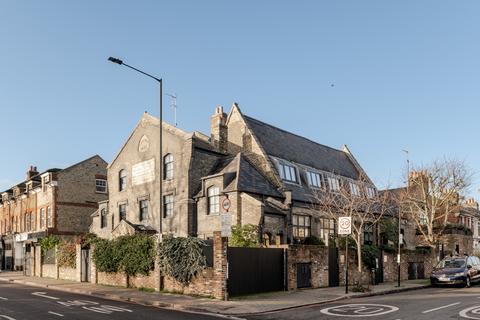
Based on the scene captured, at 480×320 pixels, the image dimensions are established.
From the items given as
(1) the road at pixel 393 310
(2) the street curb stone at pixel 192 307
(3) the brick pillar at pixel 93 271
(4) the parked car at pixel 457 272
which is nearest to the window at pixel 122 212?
(3) the brick pillar at pixel 93 271

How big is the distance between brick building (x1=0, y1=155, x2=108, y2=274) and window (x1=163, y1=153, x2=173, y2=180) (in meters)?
14.7

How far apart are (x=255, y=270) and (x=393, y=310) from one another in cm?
707

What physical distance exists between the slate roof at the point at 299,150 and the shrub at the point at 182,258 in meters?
15.0

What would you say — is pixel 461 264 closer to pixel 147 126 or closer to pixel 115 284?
pixel 115 284

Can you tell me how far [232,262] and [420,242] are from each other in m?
36.8

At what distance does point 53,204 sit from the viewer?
44031mm

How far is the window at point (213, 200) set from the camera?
103ft

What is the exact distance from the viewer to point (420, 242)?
51.5m

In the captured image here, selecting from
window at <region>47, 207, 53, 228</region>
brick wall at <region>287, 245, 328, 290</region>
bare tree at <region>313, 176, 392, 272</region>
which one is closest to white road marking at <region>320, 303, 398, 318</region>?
brick wall at <region>287, 245, 328, 290</region>

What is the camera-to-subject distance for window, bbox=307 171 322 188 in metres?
38.3

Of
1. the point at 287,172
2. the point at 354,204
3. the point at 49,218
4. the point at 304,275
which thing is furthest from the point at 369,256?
the point at 49,218

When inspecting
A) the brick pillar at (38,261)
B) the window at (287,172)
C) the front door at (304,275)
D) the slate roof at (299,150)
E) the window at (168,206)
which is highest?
the slate roof at (299,150)

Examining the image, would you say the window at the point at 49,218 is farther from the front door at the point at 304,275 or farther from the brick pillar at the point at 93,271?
the front door at the point at 304,275

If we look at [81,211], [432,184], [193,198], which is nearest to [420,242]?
[432,184]
